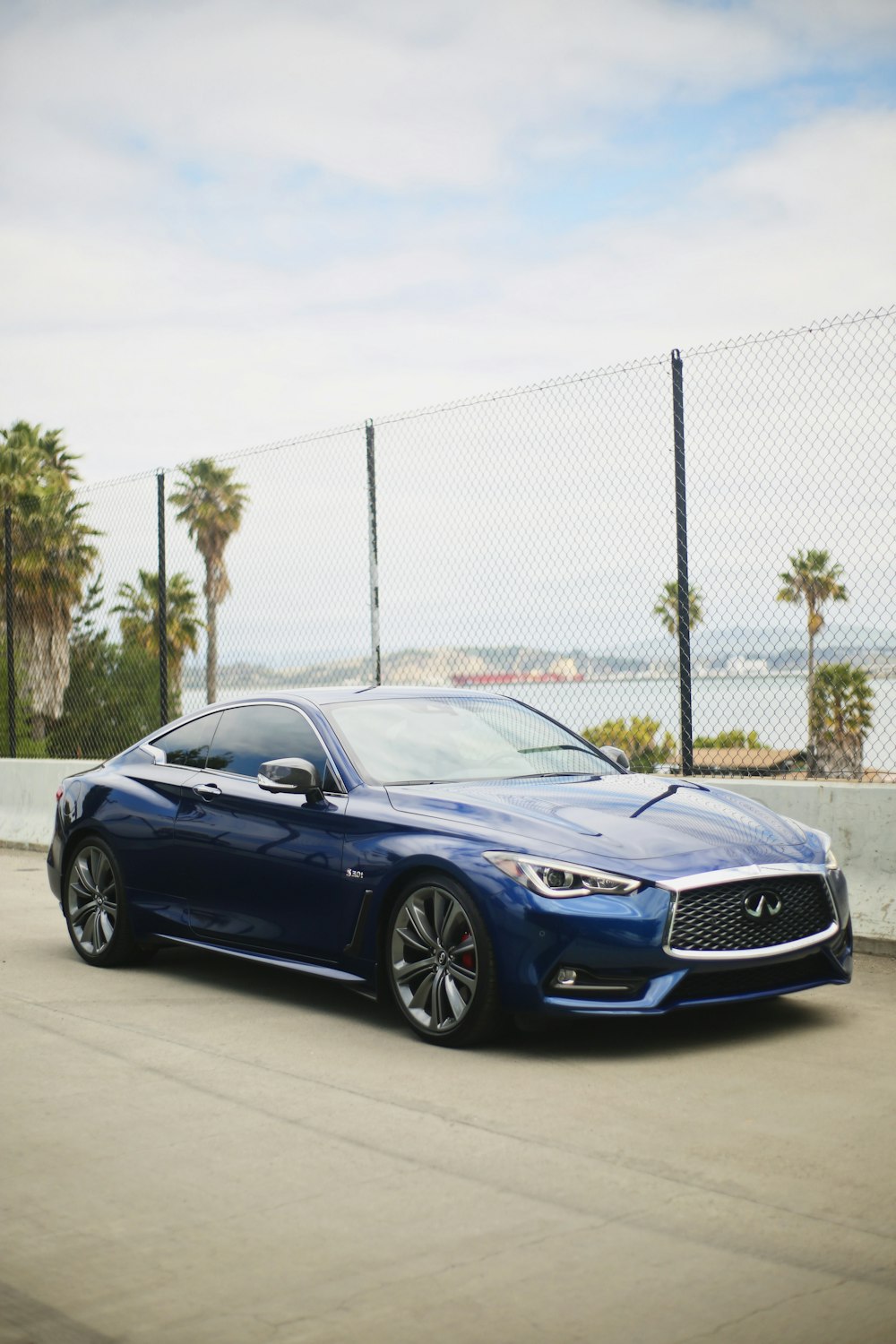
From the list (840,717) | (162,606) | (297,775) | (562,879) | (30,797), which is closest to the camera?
(562,879)

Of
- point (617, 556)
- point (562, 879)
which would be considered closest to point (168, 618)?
point (617, 556)

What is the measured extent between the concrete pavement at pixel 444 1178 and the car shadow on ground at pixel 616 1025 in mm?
20

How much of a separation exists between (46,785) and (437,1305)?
12.0 metres

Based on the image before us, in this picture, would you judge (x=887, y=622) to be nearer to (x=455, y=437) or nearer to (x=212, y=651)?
(x=455, y=437)

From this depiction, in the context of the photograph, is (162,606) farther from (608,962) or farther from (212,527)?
(608,962)

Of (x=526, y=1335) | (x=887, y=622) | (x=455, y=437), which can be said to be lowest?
(x=526, y=1335)

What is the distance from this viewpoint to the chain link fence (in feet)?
28.9

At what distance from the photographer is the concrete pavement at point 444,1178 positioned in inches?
143

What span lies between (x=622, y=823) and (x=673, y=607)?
3.60 m

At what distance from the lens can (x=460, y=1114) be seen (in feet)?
17.4

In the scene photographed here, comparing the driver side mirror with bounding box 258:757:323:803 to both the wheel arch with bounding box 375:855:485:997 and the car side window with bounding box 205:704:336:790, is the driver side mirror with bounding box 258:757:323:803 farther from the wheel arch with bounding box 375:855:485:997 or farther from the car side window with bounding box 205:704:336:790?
the wheel arch with bounding box 375:855:485:997

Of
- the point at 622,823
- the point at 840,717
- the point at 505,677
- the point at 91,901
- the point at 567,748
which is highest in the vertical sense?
the point at 505,677

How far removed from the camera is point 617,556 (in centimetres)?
1007

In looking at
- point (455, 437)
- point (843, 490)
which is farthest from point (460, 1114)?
point (455, 437)
